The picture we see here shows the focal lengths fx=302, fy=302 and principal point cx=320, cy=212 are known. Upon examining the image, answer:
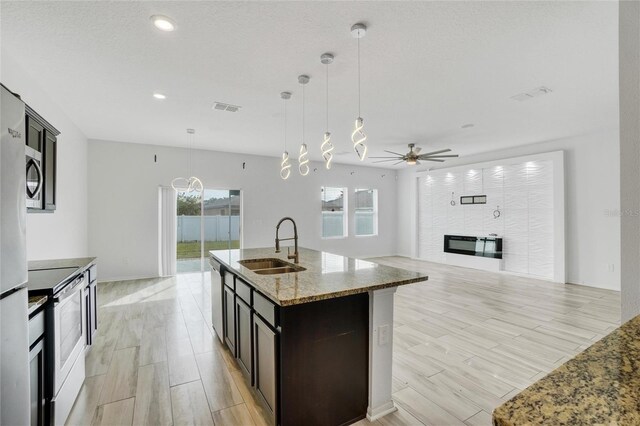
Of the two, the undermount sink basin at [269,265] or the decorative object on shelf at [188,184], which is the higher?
the decorative object on shelf at [188,184]

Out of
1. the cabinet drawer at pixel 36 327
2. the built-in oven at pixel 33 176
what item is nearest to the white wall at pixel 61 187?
the built-in oven at pixel 33 176

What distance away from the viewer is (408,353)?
9.93 feet

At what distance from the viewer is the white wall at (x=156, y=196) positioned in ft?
19.7

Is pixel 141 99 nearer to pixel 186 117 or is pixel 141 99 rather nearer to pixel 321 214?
pixel 186 117

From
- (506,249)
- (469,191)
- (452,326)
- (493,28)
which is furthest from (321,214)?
(493,28)

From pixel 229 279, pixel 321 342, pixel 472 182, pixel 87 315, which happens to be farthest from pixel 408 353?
pixel 472 182

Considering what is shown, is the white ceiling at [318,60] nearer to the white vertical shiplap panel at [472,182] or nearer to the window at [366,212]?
the white vertical shiplap panel at [472,182]

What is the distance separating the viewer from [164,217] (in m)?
6.54

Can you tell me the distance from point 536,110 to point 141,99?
533 cm

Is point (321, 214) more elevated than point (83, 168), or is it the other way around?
point (83, 168)

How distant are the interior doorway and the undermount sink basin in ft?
13.8

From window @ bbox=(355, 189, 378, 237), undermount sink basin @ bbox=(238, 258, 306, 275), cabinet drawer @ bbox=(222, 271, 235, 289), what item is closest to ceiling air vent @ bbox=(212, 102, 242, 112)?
undermount sink basin @ bbox=(238, 258, 306, 275)

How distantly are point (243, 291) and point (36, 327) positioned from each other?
1193mm

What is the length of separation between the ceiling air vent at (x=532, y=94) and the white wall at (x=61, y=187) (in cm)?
532
